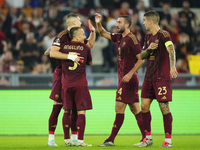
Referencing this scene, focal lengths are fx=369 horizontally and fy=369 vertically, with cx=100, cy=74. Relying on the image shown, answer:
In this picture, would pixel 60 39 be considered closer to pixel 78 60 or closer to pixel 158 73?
pixel 78 60

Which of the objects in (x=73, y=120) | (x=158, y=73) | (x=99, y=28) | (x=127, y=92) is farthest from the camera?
(x=99, y=28)

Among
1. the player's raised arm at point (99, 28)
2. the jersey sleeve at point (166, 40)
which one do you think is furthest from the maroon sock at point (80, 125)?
the jersey sleeve at point (166, 40)

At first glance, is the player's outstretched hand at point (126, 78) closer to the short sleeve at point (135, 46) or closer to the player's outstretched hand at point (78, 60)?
the short sleeve at point (135, 46)

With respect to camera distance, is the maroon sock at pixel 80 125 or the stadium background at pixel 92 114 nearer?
the maroon sock at pixel 80 125

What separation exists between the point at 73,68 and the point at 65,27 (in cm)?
610

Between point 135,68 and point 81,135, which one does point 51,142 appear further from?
point 135,68

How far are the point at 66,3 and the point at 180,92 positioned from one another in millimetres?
6176

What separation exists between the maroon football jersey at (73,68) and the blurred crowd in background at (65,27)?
155 inches

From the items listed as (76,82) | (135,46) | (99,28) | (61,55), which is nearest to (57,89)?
(76,82)

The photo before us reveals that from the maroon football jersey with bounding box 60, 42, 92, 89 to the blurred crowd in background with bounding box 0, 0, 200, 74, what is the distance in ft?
12.9

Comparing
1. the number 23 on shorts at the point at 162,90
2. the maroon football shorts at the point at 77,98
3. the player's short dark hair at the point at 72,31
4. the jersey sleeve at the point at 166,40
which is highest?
the player's short dark hair at the point at 72,31

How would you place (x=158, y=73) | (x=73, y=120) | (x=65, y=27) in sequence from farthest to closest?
(x=65, y=27), (x=73, y=120), (x=158, y=73)

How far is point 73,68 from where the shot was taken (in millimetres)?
6066

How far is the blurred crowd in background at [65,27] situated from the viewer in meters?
10.9
